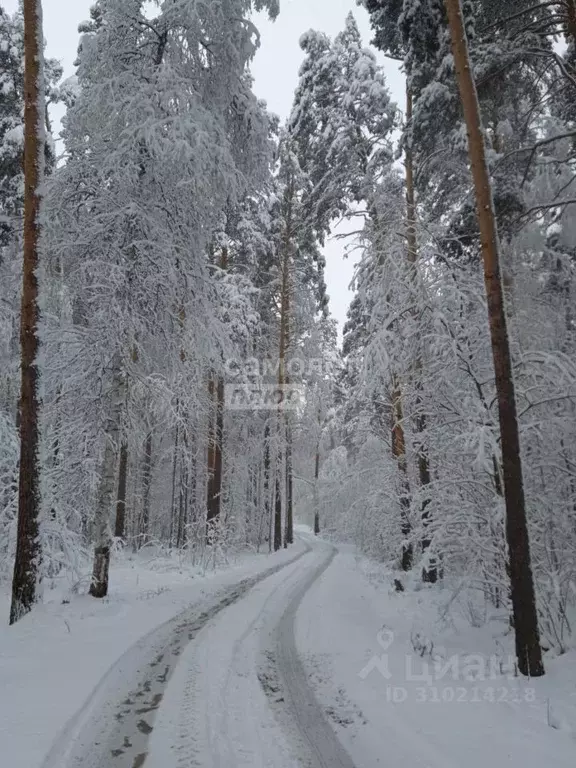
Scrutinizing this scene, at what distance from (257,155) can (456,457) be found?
26.0ft

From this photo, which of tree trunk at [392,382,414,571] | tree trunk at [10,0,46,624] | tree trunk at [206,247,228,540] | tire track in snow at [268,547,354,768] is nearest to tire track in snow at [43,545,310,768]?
tire track in snow at [268,547,354,768]

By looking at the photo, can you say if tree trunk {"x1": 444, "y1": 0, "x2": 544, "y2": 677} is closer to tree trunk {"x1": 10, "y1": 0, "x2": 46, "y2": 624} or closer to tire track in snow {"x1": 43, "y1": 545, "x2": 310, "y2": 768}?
tire track in snow {"x1": 43, "y1": 545, "x2": 310, "y2": 768}

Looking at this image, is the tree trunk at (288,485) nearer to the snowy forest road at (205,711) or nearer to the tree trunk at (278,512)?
the tree trunk at (278,512)

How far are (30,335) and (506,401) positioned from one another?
23.9ft

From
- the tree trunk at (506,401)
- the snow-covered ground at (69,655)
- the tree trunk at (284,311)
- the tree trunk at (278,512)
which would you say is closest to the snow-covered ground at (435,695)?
the tree trunk at (506,401)

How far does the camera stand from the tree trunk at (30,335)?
761 cm

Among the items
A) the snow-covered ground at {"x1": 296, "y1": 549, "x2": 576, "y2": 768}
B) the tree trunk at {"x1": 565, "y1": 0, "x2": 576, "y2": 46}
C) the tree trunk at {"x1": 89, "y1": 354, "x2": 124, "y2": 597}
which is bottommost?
the snow-covered ground at {"x1": 296, "y1": 549, "x2": 576, "y2": 768}

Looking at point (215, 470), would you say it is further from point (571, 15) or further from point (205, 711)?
point (571, 15)

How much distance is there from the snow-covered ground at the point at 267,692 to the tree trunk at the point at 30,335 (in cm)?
82

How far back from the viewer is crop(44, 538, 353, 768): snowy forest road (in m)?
3.69

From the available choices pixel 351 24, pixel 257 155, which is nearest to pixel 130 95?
pixel 257 155

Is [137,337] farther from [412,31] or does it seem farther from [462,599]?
[462,599]

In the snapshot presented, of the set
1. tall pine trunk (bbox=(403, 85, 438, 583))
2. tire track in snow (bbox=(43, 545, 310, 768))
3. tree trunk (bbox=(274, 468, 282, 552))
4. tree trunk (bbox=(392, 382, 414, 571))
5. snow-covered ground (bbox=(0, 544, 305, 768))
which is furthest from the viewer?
tree trunk (bbox=(274, 468, 282, 552))

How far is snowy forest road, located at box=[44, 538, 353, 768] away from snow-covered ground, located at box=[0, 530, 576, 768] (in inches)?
0.7
